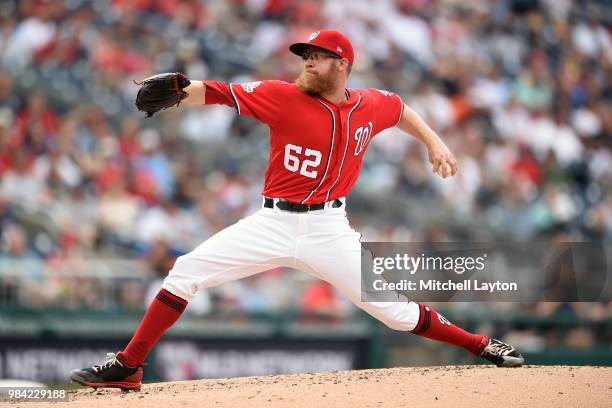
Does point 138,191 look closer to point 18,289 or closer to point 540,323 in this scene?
point 18,289

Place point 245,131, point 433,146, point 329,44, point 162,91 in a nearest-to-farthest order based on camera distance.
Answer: point 162,91, point 329,44, point 433,146, point 245,131

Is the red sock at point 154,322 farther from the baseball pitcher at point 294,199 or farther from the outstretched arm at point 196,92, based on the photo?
the outstretched arm at point 196,92

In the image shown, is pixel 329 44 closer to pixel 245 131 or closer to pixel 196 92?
pixel 196 92

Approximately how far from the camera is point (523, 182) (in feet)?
40.2

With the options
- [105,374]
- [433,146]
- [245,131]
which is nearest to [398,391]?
[433,146]

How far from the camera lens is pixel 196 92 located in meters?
5.41

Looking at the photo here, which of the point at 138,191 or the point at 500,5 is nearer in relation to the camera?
the point at 138,191

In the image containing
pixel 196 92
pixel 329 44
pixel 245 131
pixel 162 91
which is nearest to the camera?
pixel 162 91

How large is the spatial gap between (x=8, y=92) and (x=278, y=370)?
14.8 feet

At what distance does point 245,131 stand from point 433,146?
20.5 ft

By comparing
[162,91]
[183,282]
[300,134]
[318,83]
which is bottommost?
[183,282]

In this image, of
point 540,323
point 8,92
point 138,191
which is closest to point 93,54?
point 8,92

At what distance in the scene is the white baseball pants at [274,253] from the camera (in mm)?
5496

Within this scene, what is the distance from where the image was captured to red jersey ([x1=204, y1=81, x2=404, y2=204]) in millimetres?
5465
